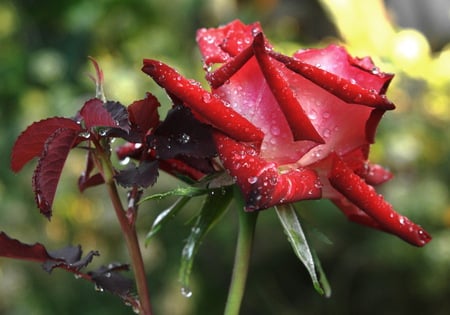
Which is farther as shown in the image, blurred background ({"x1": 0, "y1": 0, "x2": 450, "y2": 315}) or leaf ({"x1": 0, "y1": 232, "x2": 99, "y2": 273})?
blurred background ({"x1": 0, "y1": 0, "x2": 450, "y2": 315})

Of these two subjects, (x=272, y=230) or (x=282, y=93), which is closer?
(x=282, y=93)

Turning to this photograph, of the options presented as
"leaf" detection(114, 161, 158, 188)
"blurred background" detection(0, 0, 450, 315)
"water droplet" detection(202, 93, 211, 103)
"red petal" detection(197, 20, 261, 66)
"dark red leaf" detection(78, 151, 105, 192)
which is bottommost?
"blurred background" detection(0, 0, 450, 315)

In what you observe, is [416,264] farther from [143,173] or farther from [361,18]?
[143,173]

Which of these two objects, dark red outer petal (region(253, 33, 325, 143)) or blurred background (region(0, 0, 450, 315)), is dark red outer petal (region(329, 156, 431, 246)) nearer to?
dark red outer petal (region(253, 33, 325, 143))

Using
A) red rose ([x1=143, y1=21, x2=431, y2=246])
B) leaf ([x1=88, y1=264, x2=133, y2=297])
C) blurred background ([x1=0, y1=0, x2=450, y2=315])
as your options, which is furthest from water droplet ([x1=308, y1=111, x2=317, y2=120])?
blurred background ([x1=0, y1=0, x2=450, y2=315])

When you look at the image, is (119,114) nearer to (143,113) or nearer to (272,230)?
(143,113)

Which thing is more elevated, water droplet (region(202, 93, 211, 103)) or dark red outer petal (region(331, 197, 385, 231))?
water droplet (region(202, 93, 211, 103))

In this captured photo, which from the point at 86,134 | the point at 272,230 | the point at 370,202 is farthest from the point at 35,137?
the point at 272,230
